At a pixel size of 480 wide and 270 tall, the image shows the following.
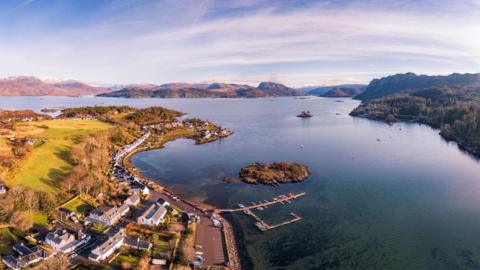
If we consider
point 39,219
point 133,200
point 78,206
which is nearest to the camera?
point 39,219

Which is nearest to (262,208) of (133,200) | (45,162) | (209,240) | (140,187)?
(209,240)

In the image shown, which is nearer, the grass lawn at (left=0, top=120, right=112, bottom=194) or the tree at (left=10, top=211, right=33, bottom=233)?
the tree at (left=10, top=211, right=33, bottom=233)

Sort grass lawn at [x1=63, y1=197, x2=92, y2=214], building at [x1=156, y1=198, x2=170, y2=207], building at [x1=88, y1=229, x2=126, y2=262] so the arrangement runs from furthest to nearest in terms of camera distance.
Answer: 1. building at [x1=156, y1=198, x2=170, y2=207]
2. grass lawn at [x1=63, y1=197, x2=92, y2=214]
3. building at [x1=88, y1=229, x2=126, y2=262]

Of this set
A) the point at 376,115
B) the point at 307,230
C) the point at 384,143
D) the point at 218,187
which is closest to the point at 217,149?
the point at 218,187

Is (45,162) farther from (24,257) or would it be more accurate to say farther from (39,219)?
(24,257)

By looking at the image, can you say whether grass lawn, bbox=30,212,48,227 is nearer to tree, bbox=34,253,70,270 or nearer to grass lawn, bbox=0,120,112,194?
grass lawn, bbox=0,120,112,194

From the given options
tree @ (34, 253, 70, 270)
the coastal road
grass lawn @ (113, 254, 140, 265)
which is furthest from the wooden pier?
tree @ (34, 253, 70, 270)
